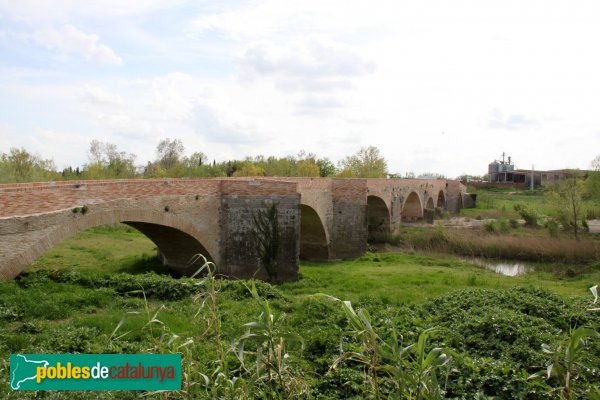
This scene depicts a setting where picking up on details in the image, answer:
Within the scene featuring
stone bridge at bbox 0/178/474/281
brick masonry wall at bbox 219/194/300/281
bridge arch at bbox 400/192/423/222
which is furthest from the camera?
bridge arch at bbox 400/192/423/222

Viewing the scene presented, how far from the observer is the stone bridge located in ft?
30.7

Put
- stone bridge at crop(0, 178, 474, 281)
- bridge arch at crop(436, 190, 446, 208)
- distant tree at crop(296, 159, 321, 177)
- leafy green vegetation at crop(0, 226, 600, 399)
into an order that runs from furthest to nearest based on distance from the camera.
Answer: bridge arch at crop(436, 190, 446, 208) → distant tree at crop(296, 159, 321, 177) → stone bridge at crop(0, 178, 474, 281) → leafy green vegetation at crop(0, 226, 600, 399)

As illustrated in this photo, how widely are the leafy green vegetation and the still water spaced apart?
7899 millimetres

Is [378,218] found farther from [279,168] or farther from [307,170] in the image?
[279,168]

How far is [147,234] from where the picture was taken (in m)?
14.1

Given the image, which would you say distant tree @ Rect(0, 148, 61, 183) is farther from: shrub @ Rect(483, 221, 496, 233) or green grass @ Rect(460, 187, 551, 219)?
green grass @ Rect(460, 187, 551, 219)

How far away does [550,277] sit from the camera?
18609mm

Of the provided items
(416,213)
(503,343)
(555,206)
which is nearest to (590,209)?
(555,206)

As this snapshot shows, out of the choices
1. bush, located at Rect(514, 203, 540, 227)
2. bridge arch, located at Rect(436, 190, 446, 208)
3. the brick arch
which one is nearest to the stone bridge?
the brick arch

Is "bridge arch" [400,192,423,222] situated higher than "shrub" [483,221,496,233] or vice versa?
"bridge arch" [400,192,423,222]

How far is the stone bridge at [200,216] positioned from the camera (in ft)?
30.7

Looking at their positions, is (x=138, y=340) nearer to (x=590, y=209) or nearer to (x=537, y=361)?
(x=537, y=361)

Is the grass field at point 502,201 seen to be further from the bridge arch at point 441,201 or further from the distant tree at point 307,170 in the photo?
the distant tree at point 307,170

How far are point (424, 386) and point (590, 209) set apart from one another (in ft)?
115
